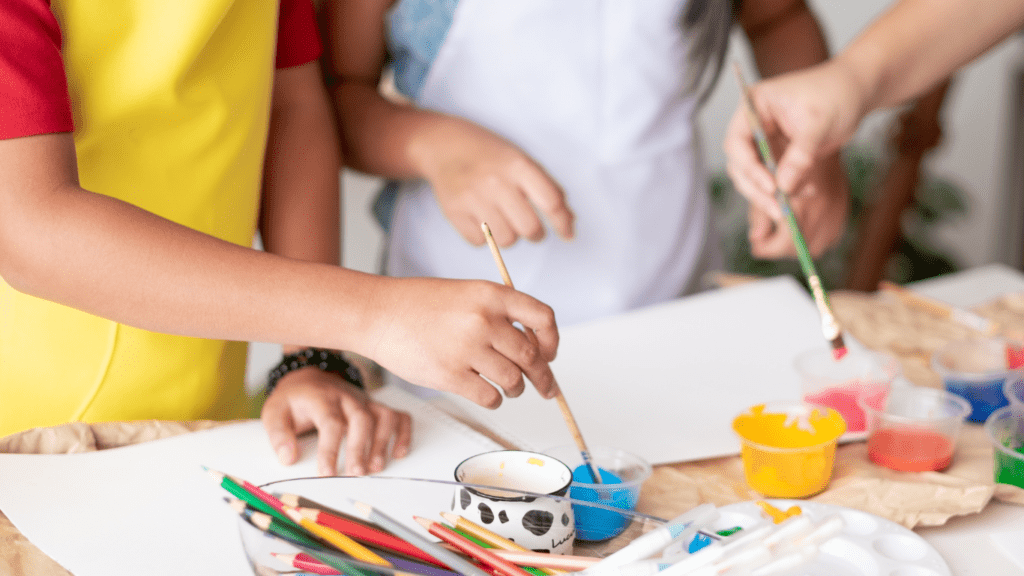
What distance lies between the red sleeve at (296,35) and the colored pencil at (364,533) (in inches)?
23.7

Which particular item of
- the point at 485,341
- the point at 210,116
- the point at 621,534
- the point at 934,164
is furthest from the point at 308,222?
the point at 934,164

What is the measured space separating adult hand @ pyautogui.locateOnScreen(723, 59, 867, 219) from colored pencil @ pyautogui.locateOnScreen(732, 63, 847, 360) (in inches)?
0.7

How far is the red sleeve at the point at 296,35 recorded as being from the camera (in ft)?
3.16

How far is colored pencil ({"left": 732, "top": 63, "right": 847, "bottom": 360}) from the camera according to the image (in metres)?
0.82

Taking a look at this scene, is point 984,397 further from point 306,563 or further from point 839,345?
point 306,563

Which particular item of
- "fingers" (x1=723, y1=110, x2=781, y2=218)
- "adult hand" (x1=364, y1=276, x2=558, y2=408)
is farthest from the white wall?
"adult hand" (x1=364, y1=276, x2=558, y2=408)

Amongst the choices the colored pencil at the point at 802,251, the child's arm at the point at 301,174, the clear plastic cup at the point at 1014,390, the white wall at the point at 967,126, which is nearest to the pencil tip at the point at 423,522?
the child's arm at the point at 301,174

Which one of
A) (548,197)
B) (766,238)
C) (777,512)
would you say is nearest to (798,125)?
(766,238)

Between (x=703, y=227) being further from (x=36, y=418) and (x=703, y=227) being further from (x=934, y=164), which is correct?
(x=934, y=164)

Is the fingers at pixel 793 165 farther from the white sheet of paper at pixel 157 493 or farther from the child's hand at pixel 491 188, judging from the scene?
the white sheet of paper at pixel 157 493

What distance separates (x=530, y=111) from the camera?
1.20m

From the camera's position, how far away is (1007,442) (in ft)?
2.49

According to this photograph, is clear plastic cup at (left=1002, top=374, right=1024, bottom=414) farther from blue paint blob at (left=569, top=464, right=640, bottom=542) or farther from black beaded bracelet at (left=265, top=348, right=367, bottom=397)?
black beaded bracelet at (left=265, top=348, right=367, bottom=397)

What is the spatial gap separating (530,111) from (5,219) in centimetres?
71
